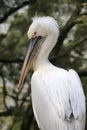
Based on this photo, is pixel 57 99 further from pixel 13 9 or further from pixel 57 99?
pixel 13 9

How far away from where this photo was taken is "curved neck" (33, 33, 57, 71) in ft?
18.6

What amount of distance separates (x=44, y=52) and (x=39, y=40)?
12 cm

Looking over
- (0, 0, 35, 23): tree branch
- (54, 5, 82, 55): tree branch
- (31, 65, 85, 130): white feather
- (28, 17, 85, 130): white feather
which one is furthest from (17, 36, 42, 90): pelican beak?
(0, 0, 35, 23): tree branch

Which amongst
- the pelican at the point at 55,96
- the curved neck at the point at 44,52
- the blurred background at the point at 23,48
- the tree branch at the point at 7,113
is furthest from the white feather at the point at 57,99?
the tree branch at the point at 7,113

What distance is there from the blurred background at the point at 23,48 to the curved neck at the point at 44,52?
8.53 feet

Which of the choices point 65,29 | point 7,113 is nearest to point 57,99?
→ point 65,29

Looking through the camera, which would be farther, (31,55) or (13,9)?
(13,9)

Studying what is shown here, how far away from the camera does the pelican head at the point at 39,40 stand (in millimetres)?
5688

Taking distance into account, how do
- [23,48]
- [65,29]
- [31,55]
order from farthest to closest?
[23,48] → [65,29] → [31,55]

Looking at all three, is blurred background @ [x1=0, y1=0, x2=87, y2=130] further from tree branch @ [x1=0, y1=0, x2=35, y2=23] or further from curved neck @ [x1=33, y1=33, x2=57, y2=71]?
curved neck @ [x1=33, y1=33, x2=57, y2=71]

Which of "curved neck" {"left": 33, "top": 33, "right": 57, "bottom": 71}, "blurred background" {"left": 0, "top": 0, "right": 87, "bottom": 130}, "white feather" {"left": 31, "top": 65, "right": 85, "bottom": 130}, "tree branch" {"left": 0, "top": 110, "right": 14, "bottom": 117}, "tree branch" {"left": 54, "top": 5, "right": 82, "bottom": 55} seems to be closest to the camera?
"white feather" {"left": 31, "top": 65, "right": 85, "bottom": 130}

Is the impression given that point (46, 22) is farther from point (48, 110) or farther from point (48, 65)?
point (48, 110)

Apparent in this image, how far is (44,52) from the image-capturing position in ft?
18.9

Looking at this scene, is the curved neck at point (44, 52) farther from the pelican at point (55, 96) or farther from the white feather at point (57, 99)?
the white feather at point (57, 99)
